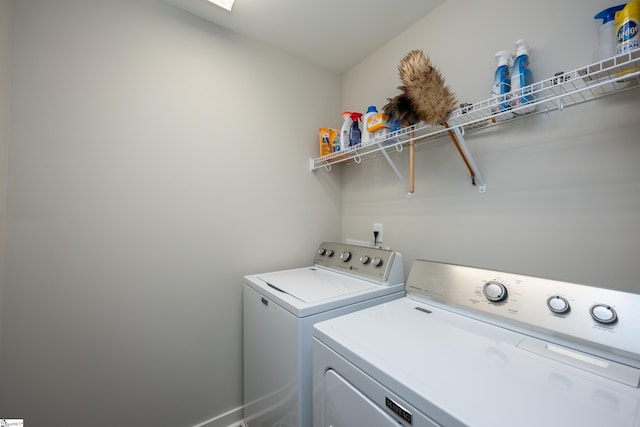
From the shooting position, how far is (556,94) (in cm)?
101

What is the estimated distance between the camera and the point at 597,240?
38.3 inches

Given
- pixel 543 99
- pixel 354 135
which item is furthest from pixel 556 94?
pixel 354 135

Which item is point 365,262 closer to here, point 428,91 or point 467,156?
point 467,156

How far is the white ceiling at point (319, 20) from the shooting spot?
1492mm

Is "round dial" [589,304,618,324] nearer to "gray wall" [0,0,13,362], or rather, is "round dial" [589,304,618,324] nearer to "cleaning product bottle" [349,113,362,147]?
"cleaning product bottle" [349,113,362,147]

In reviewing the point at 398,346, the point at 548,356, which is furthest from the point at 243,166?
the point at 548,356

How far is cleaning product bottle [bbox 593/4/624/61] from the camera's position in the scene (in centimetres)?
83

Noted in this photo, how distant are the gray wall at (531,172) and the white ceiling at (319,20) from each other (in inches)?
5.9

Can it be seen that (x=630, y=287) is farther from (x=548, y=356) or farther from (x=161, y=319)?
(x=161, y=319)

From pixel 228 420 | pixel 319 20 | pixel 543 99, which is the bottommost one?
pixel 228 420

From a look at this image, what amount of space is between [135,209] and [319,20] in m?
1.60

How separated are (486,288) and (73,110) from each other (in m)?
2.06

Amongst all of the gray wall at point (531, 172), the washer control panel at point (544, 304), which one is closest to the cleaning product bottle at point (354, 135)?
the gray wall at point (531, 172)

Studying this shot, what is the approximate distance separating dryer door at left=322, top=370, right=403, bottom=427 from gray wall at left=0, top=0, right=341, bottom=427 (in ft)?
3.30
